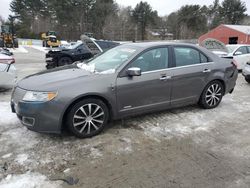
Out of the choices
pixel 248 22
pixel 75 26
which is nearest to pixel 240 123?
pixel 75 26

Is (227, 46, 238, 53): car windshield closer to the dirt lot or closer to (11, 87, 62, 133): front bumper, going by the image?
the dirt lot

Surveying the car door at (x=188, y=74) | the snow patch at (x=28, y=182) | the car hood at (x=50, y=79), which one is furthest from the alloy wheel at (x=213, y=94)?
the snow patch at (x=28, y=182)

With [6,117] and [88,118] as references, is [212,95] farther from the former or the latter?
[6,117]

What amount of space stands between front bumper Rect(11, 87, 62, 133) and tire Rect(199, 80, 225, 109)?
3.08 metres

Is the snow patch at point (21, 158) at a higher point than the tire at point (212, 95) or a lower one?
lower

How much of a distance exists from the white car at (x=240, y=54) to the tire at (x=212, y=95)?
667cm

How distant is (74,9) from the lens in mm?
51688

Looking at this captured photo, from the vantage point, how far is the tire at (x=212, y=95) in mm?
5176

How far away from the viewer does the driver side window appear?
4.29 m

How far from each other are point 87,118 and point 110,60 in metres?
1.26

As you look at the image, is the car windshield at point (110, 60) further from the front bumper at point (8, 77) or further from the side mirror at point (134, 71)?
the front bumper at point (8, 77)

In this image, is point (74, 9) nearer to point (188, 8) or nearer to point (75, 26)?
point (75, 26)

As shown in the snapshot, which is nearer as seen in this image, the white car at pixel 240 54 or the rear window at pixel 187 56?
the rear window at pixel 187 56

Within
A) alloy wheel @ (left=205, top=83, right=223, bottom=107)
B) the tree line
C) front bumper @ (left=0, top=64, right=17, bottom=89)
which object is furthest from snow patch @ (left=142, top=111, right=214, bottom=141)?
the tree line
